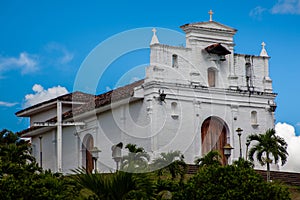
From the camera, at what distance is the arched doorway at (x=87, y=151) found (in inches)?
2165

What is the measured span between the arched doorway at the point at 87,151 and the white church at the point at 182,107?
0.20 feet

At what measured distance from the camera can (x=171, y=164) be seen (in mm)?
41531

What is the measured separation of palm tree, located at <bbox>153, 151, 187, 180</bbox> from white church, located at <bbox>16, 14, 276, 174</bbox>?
3509mm

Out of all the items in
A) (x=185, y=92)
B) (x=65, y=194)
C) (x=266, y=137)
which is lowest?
(x=65, y=194)

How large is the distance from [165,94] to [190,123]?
2379 millimetres

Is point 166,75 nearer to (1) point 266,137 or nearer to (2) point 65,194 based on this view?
(1) point 266,137

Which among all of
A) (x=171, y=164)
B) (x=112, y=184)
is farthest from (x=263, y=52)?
(x=112, y=184)

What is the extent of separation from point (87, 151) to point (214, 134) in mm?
8123

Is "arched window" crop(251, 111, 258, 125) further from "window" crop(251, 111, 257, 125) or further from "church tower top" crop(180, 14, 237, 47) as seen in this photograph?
"church tower top" crop(180, 14, 237, 47)

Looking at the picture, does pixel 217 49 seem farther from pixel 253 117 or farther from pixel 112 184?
pixel 112 184

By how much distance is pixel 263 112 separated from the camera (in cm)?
5394

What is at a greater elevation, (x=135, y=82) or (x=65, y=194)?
(x=135, y=82)

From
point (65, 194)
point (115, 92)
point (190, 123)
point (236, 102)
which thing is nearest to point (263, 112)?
point (236, 102)

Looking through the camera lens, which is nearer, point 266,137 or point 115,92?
point 266,137
